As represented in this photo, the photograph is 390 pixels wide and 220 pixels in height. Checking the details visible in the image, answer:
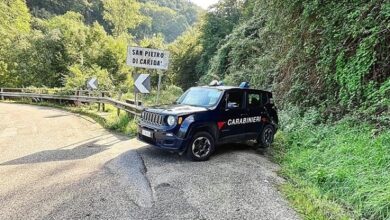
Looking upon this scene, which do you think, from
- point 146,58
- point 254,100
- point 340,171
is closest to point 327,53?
point 254,100

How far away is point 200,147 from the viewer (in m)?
7.06

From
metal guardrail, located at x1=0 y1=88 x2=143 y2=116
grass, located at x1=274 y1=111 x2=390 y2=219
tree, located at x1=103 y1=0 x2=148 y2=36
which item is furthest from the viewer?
tree, located at x1=103 y1=0 x2=148 y2=36

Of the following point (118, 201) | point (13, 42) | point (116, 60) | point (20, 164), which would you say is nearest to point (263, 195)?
point (118, 201)

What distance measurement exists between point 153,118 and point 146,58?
13.2ft

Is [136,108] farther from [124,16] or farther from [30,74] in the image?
[124,16]

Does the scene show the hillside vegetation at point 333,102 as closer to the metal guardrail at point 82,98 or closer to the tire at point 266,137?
the tire at point 266,137

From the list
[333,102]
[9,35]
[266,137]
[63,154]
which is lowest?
[63,154]

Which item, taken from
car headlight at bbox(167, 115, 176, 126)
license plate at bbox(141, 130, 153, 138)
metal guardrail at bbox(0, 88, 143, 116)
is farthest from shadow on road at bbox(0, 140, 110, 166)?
metal guardrail at bbox(0, 88, 143, 116)

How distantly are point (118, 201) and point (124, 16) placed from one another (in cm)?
4928

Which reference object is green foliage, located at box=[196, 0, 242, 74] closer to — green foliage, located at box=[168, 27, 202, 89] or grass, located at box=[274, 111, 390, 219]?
green foliage, located at box=[168, 27, 202, 89]

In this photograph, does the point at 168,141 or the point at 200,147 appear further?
the point at 200,147

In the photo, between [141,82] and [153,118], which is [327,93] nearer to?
[153,118]

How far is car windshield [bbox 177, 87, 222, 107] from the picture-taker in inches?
299

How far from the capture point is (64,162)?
6785 millimetres
